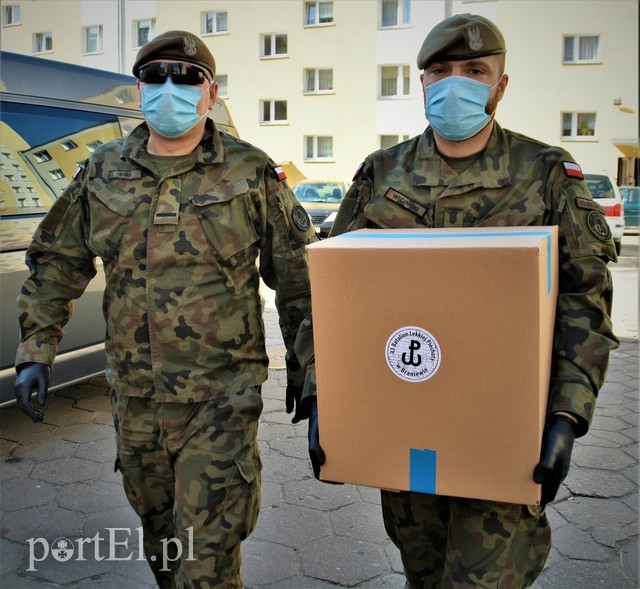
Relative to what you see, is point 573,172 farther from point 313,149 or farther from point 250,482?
point 313,149

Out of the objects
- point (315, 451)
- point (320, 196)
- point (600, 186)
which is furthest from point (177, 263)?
point (320, 196)

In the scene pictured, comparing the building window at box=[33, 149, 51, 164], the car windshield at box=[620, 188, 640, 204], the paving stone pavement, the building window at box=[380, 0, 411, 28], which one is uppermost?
the building window at box=[380, 0, 411, 28]

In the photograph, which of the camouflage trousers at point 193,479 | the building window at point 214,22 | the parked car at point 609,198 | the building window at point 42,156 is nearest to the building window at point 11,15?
the building window at point 214,22

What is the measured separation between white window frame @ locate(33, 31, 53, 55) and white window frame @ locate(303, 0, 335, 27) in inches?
403

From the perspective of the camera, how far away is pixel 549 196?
2027 mm

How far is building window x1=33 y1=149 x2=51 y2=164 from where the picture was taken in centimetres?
405

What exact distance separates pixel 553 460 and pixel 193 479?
1.12m

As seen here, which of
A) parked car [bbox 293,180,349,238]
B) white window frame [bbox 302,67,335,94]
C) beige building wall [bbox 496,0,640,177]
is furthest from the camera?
white window frame [bbox 302,67,335,94]

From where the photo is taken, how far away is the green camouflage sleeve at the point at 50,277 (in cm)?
246

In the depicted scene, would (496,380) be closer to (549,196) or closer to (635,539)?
(549,196)

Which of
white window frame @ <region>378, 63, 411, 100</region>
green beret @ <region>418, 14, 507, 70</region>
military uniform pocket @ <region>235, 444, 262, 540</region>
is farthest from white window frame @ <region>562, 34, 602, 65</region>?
military uniform pocket @ <region>235, 444, 262, 540</region>

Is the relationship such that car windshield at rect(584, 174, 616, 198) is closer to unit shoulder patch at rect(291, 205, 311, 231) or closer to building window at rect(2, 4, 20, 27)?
unit shoulder patch at rect(291, 205, 311, 231)

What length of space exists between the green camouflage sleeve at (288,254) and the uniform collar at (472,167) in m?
0.48

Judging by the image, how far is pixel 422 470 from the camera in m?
1.71
